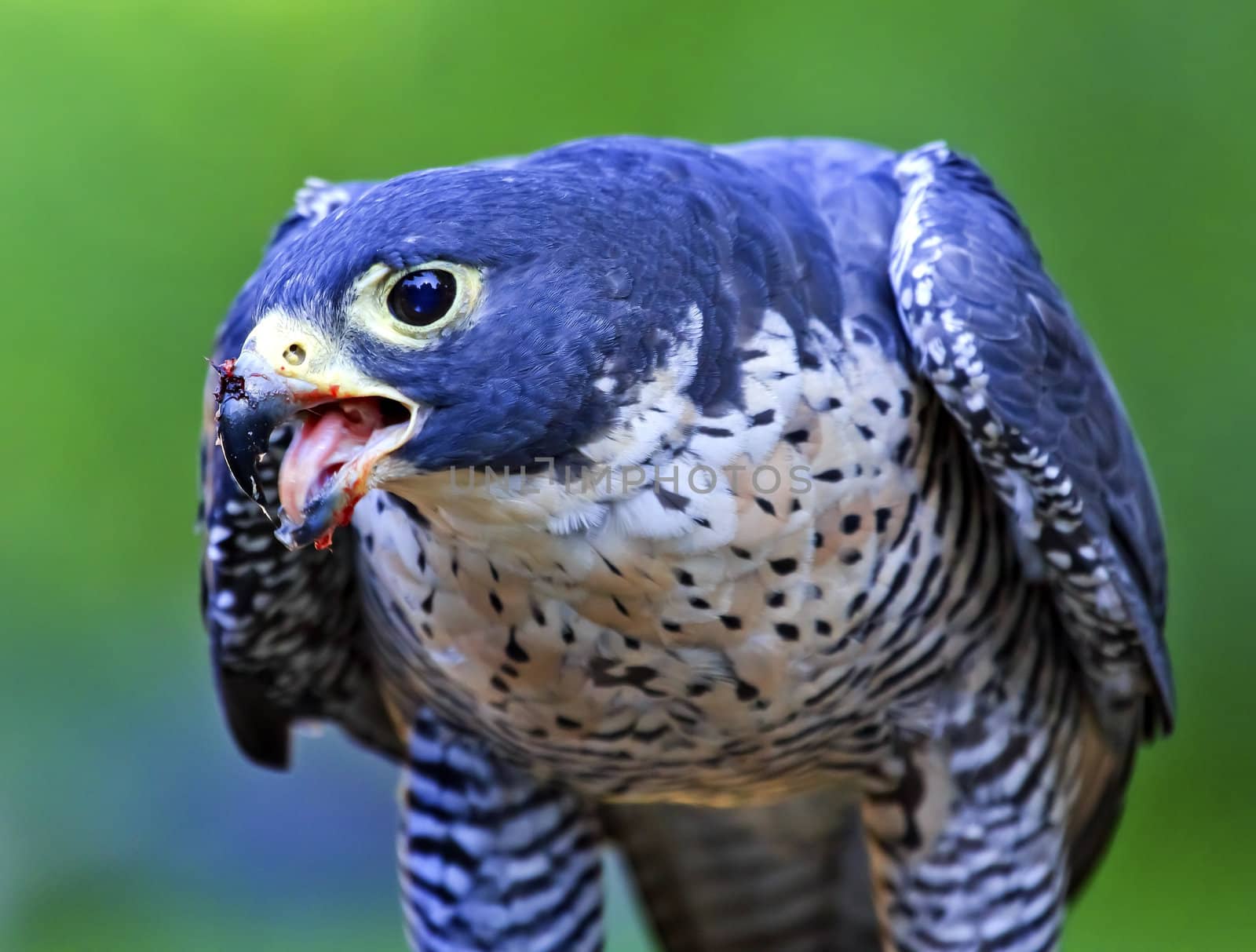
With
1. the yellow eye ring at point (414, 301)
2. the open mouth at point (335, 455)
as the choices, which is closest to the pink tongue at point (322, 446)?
the open mouth at point (335, 455)

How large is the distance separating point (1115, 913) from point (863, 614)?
3754mm

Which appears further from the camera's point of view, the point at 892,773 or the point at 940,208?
the point at 892,773

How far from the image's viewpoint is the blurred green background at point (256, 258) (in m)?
5.12

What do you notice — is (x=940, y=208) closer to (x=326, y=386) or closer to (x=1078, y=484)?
(x=1078, y=484)

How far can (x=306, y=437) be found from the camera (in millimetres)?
1995

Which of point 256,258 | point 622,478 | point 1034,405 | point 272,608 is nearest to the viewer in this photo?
point 622,478

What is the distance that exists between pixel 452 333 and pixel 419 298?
6cm

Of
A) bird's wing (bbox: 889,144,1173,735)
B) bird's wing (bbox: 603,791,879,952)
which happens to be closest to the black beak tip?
bird's wing (bbox: 889,144,1173,735)

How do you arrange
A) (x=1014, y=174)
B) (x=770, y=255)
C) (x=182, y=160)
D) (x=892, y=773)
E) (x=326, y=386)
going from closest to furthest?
(x=326, y=386)
(x=770, y=255)
(x=892, y=773)
(x=1014, y=174)
(x=182, y=160)

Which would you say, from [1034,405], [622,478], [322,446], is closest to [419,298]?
[322,446]

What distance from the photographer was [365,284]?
194 cm

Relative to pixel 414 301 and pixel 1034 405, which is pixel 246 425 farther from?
pixel 1034 405

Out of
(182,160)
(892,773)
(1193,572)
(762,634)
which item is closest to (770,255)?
(762,634)

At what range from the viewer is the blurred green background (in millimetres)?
5117
